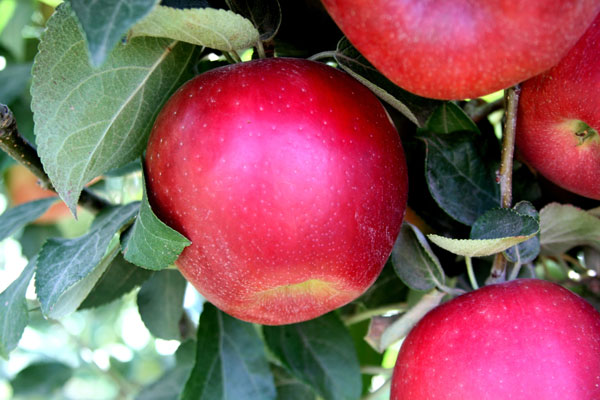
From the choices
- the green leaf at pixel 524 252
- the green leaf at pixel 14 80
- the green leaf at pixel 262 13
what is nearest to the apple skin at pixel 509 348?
the green leaf at pixel 524 252

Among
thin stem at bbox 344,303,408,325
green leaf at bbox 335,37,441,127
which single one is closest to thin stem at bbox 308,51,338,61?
green leaf at bbox 335,37,441,127

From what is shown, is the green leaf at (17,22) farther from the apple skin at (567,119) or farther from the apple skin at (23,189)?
the apple skin at (567,119)

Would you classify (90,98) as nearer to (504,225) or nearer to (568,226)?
(504,225)

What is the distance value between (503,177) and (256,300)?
0.78 ft

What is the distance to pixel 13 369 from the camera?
2113 millimetres

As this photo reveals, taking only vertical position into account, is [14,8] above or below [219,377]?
above

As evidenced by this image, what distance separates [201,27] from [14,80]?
2.07ft

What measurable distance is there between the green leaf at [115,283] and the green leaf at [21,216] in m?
0.13

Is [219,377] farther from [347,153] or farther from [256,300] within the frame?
[347,153]

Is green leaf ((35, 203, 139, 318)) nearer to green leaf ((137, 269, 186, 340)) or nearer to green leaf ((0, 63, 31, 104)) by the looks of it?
green leaf ((137, 269, 186, 340))

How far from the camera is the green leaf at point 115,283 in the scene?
0.76 meters

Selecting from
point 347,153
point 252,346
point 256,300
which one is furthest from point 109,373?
point 347,153

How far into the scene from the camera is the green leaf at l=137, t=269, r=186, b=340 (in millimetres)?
833

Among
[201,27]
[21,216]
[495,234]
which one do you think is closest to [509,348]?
[495,234]
